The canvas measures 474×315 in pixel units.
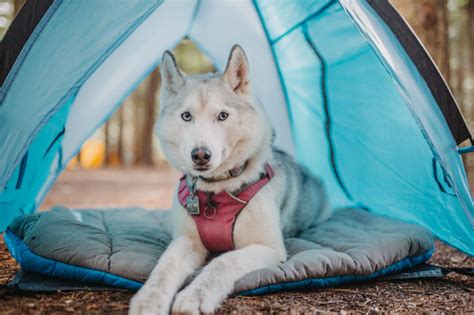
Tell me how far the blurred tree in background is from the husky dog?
201 cm

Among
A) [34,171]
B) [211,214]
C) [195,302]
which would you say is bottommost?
[195,302]

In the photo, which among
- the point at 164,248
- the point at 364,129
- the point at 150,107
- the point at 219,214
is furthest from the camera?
the point at 150,107

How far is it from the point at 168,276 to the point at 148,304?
24cm

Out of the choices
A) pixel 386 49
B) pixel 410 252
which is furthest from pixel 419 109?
pixel 410 252

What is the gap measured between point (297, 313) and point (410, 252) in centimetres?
108

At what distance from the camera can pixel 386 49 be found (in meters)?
2.54

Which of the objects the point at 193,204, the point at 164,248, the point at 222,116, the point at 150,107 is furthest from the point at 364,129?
the point at 150,107

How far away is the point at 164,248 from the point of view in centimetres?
299

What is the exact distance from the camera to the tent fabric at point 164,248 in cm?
243

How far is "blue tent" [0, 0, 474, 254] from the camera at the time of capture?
2479mm

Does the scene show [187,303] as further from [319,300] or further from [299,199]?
[299,199]

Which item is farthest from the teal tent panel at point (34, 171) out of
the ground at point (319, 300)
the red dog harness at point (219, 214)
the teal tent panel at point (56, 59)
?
the red dog harness at point (219, 214)

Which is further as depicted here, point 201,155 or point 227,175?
point 227,175

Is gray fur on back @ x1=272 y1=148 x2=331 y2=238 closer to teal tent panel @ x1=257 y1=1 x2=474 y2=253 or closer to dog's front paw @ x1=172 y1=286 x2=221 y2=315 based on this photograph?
teal tent panel @ x1=257 y1=1 x2=474 y2=253
